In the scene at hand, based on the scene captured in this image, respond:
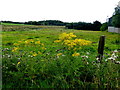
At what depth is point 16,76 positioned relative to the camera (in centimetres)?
289

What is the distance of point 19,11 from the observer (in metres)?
11.6

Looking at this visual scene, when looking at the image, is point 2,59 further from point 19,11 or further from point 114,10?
point 114,10

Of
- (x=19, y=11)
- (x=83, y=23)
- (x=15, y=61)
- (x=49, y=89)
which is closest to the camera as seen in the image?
(x=49, y=89)

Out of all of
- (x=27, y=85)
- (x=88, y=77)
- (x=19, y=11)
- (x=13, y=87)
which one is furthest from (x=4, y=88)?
(x=19, y=11)

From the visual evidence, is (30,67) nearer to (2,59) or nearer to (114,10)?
(2,59)

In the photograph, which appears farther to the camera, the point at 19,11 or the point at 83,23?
the point at 83,23

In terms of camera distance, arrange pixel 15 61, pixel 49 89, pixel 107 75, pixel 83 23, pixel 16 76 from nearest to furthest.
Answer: pixel 49 89, pixel 16 76, pixel 107 75, pixel 15 61, pixel 83 23

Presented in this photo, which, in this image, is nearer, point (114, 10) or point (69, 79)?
point (69, 79)

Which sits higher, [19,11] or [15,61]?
[19,11]

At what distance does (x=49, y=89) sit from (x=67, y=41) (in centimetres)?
136

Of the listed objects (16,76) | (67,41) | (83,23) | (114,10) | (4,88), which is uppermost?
(114,10)

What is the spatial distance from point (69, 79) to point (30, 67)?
854 mm

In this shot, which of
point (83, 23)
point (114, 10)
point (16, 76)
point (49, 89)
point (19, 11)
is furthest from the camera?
point (114, 10)

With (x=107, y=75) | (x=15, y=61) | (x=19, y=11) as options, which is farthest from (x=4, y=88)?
(x=19, y=11)
